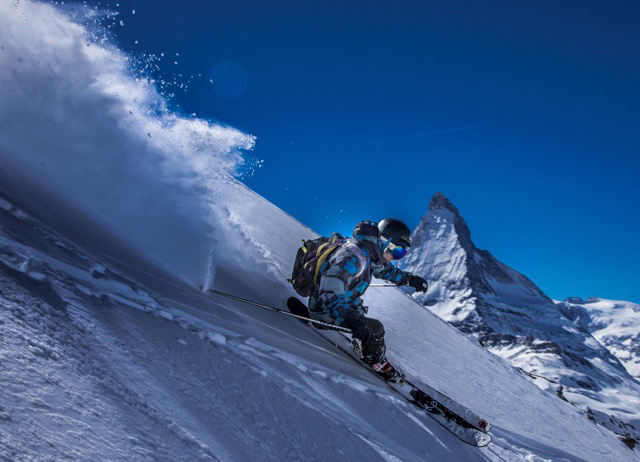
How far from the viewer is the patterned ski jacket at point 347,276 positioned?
5.57 m

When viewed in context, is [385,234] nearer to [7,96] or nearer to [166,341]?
[166,341]

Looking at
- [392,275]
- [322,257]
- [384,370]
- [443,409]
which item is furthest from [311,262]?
[443,409]

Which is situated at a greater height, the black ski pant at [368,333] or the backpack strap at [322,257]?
the backpack strap at [322,257]

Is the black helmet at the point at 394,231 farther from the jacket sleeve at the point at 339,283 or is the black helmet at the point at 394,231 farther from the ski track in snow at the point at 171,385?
the ski track in snow at the point at 171,385

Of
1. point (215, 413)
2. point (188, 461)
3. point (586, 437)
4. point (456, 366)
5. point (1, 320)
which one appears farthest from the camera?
point (456, 366)

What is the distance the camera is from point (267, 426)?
2.52 metres

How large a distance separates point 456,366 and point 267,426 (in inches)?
309

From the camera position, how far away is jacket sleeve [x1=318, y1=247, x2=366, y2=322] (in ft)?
18.2

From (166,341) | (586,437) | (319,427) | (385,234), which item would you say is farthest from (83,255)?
(586,437)

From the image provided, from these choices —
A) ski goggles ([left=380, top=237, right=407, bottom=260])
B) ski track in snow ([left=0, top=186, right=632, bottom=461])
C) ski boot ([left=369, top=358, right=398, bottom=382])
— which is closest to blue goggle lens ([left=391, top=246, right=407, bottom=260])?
ski goggles ([left=380, top=237, right=407, bottom=260])

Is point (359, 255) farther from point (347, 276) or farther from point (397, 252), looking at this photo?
point (397, 252)

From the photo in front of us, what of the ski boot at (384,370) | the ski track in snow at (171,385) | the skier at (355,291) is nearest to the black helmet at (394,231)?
the skier at (355,291)

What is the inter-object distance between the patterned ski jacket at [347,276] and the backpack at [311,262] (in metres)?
0.16

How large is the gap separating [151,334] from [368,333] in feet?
10.7
